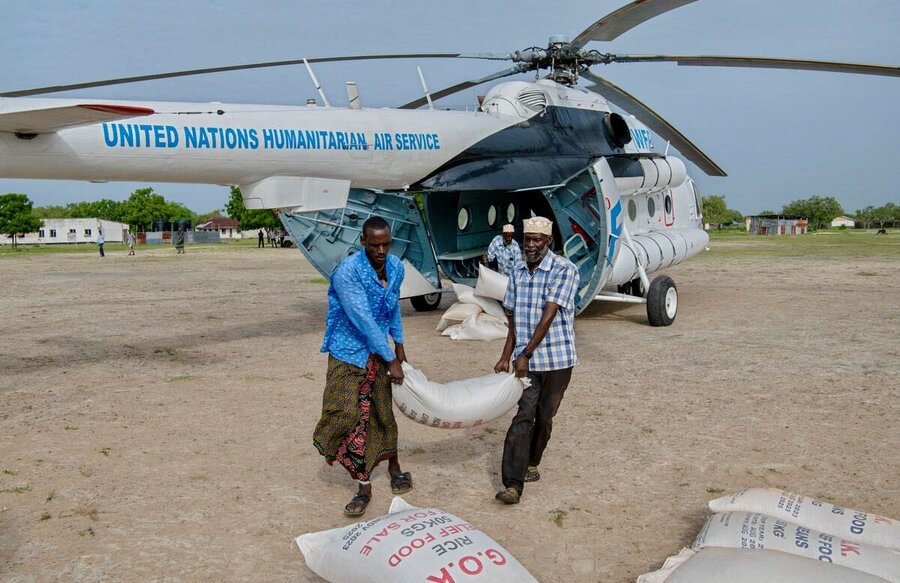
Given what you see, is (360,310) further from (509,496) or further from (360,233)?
(360,233)

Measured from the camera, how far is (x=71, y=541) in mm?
4191

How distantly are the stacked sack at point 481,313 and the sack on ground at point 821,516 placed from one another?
6805 millimetres

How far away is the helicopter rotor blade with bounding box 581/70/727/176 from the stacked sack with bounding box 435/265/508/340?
175 inches

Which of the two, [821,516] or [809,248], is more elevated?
[821,516]

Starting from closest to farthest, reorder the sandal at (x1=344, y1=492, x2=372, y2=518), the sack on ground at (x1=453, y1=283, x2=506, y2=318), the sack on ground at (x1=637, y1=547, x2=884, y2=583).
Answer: the sack on ground at (x1=637, y1=547, x2=884, y2=583)
the sandal at (x1=344, y1=492, x2=372, y2=518)
the sack on ground at (x1=453, y1=283, x2=506, y2=318)

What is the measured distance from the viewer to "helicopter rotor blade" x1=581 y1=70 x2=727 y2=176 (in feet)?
43.3

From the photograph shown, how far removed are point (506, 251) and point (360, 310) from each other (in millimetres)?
6333

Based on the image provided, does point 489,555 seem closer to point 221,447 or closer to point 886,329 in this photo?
point 221,447

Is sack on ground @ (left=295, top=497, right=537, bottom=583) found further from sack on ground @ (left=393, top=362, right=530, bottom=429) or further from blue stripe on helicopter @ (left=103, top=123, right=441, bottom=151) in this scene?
blue stripe on helicopter @ (left=103, top=123, right=441, bottom=151)

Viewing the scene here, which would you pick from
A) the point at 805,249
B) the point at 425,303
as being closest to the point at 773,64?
the point at 425,303

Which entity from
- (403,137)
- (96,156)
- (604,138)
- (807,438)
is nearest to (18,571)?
(96,156)

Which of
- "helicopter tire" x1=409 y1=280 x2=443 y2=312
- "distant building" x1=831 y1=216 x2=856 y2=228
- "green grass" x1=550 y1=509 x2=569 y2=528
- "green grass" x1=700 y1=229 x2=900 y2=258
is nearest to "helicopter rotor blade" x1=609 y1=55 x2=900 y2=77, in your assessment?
"helicopter tire" x1=409 y1=280 x2=443 y2=312

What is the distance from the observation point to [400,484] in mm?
4918

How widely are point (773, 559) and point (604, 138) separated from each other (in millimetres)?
10653
